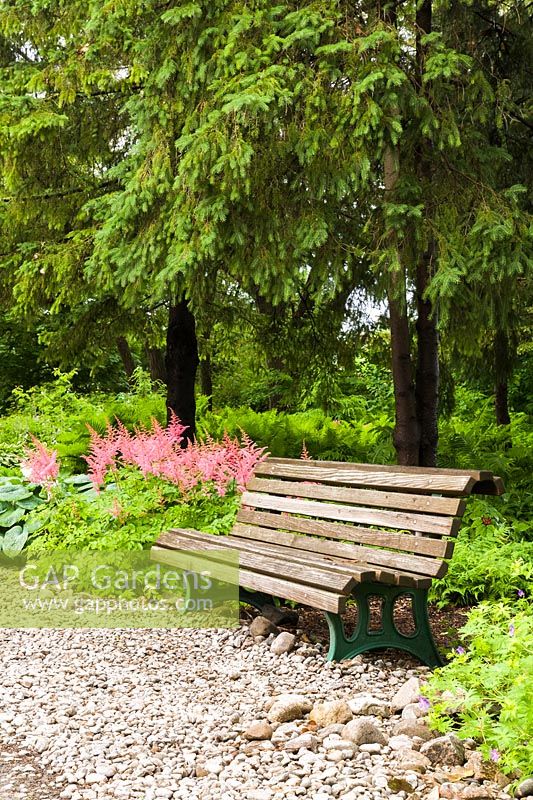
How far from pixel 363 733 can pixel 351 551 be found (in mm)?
1484

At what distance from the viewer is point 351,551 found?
4.51m

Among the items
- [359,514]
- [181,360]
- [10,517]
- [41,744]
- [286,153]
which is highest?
[286,153]

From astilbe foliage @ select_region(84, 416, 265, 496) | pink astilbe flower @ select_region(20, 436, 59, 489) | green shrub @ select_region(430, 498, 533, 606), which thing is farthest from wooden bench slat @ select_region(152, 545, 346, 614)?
pink astilbe flower @ select_region(20, 436, 59, 489)

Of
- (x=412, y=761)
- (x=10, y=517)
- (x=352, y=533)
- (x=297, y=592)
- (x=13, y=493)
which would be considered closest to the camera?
(x=412, y=761)

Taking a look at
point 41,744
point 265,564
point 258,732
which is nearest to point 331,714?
point 258,732

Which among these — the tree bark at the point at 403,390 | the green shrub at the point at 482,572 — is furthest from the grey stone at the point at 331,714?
the tree bark at the point at 403,390

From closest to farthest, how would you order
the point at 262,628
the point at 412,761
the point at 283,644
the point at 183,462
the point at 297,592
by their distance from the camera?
the point at 412,761 → the point at 297,592 → the point at 283,644 → the point at 262,628 → the point at 183,462

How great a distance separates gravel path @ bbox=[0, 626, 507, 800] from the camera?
113 inches

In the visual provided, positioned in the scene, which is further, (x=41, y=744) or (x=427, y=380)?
(x=427, y=380)

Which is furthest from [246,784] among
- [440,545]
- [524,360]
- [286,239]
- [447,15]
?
[524,360]

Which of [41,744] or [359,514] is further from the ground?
[359,514]

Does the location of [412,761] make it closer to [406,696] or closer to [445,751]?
[445,751]

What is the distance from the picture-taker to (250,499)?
212 inches

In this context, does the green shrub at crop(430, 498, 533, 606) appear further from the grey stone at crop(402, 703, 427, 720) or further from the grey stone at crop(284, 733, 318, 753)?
the grey stone at crop(284, 733, 318, 753)
